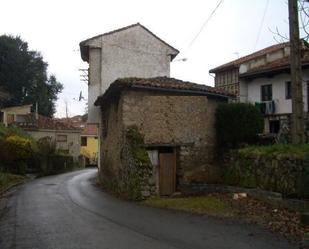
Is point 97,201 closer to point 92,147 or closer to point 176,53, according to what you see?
point 176,53

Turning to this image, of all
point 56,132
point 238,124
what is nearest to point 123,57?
point 238,124

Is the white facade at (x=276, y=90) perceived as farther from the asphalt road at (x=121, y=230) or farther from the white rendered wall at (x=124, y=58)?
the asphalt road at (x=121, y=230)

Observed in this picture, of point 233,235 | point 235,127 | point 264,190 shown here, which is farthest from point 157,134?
point 233,235

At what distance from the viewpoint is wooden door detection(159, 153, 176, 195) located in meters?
23.3

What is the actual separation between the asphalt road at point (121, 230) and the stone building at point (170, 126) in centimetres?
466

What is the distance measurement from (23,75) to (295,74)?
5345cm

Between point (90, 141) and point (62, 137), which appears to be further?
point (90, 141)

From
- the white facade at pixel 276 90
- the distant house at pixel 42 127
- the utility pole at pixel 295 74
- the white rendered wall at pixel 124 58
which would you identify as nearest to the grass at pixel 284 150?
the utility pole at pixel 295 74

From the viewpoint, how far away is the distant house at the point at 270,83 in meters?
36.2

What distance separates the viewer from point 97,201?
2181 centimetres

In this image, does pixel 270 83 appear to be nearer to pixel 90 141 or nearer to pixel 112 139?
pixel 112 139

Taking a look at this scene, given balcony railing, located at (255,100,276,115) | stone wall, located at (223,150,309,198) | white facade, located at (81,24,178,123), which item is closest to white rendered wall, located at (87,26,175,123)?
white facade, located at (81,24,178,123)

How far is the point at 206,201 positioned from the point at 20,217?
656 cm

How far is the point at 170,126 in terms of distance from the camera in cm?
2419
